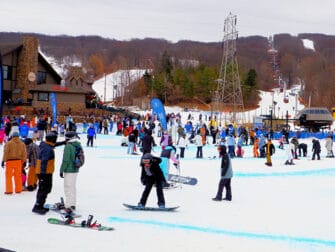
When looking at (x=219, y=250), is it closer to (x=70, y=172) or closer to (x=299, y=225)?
(x=299, y=225)

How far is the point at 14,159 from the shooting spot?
29.9ft

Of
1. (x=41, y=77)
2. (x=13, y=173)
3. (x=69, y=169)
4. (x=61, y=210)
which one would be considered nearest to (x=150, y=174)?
(x=69, y=169)

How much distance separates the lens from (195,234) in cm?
660

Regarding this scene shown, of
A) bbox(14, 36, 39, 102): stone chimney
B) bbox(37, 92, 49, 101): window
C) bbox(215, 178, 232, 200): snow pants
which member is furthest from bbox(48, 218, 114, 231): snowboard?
bbox(37, 92, 49, 101): window

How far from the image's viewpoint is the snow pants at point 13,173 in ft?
29.9

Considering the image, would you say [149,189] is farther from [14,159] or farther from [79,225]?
[14,159]

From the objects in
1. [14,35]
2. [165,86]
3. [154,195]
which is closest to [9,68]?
[165,86]

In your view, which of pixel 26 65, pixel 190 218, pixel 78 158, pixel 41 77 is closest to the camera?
pixel 78 158

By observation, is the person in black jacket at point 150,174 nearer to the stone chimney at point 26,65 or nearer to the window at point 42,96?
the stone chimney at point 26,65

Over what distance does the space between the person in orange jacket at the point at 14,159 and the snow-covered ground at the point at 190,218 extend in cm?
30

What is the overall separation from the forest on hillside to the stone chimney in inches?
338

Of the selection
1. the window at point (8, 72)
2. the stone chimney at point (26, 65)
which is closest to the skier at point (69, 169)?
the stone chimney at point (26, 65)

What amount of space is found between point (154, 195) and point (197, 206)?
4.07 ft

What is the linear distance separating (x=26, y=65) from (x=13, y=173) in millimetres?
37375
